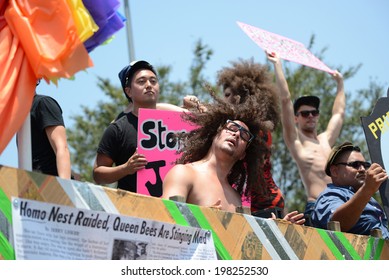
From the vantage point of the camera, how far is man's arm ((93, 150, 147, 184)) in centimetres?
580

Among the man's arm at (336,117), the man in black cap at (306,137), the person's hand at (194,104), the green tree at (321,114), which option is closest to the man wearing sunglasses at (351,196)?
the man in black cap at (306,137)

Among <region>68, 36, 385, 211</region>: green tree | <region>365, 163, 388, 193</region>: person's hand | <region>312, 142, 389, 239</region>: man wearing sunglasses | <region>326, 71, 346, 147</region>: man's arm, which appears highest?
<region>365, 163, 388, 193</region>: person's hand

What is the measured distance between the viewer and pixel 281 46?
7918 mm

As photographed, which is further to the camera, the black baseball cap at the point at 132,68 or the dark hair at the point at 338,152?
the black baseball cap at the point at 132,68

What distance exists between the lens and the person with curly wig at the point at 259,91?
20.2ft

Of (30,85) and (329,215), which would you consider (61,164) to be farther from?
(329,215)

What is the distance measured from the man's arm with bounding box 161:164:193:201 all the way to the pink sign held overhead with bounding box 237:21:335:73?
254 cm

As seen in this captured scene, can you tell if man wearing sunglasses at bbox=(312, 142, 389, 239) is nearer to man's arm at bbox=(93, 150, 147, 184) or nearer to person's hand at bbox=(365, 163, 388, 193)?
person's hand at bbox=(365, 163, 388, 193)

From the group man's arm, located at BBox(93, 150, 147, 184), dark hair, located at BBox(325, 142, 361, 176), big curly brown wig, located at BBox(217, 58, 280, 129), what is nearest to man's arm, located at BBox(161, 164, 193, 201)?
man's arm, located at BBox(93, 150, 147, 184)

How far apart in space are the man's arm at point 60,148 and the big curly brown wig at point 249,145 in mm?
1165

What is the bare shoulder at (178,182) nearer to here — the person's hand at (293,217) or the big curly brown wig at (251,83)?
the person's hand at (293,217)

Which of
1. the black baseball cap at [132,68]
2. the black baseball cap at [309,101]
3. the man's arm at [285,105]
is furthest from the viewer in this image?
the black baseball cap at [309,101]
